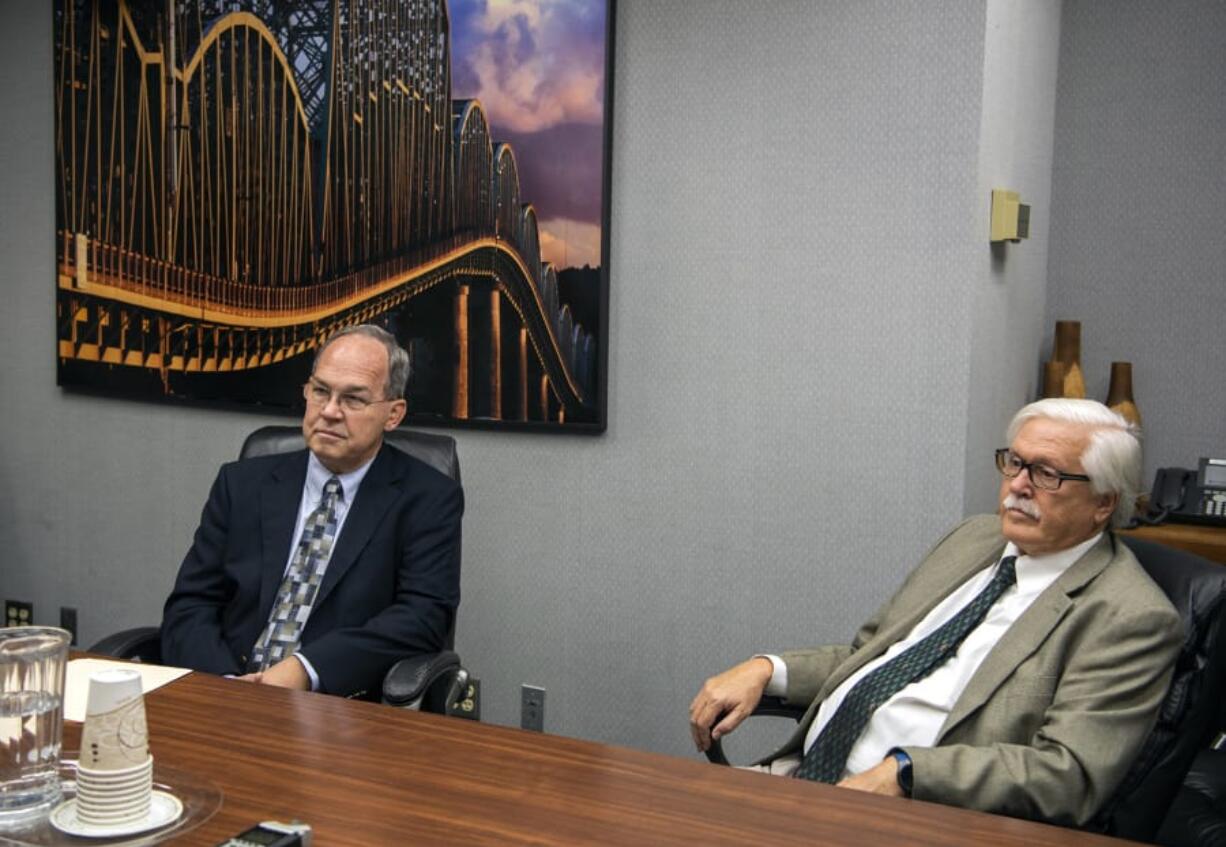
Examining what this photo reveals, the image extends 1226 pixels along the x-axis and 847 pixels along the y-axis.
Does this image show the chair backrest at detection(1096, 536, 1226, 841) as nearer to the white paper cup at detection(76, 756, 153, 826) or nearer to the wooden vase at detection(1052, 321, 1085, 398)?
the white paper cup at detection(76, 756, 153, 826)

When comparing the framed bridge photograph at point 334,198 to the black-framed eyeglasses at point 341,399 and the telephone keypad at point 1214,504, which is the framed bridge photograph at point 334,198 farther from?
the telephone keypad at point 1214,504

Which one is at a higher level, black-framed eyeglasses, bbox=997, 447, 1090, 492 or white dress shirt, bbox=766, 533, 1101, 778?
black-framed eyeglasses, bbox=997, 447, 1090, 492

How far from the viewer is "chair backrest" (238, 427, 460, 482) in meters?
2.73

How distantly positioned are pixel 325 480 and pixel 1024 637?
1.49 metres

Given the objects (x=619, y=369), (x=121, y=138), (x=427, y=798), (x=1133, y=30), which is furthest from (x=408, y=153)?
(x=427, y=798)

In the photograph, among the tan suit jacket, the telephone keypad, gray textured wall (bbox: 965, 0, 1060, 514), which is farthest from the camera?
the telephone keypad

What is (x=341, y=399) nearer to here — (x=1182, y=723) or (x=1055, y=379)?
(x=1182, y=723)

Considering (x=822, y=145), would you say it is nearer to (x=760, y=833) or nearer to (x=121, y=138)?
(x=760, y=833)

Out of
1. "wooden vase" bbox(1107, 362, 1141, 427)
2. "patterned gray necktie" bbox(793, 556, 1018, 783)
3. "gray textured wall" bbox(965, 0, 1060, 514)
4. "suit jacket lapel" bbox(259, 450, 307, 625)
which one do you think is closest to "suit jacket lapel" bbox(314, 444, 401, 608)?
"suit jacket lapel" bbox(259, 450, 307, 625)

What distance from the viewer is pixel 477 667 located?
11.5 ft

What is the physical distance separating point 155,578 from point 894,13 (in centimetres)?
287

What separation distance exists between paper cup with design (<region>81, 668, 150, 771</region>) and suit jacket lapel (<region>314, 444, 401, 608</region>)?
1167 mm

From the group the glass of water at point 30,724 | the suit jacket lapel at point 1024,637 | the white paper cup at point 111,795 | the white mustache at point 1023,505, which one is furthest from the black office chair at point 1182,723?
the glass of water at point 30,724

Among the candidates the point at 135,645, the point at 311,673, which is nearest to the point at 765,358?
the point at 311,673
